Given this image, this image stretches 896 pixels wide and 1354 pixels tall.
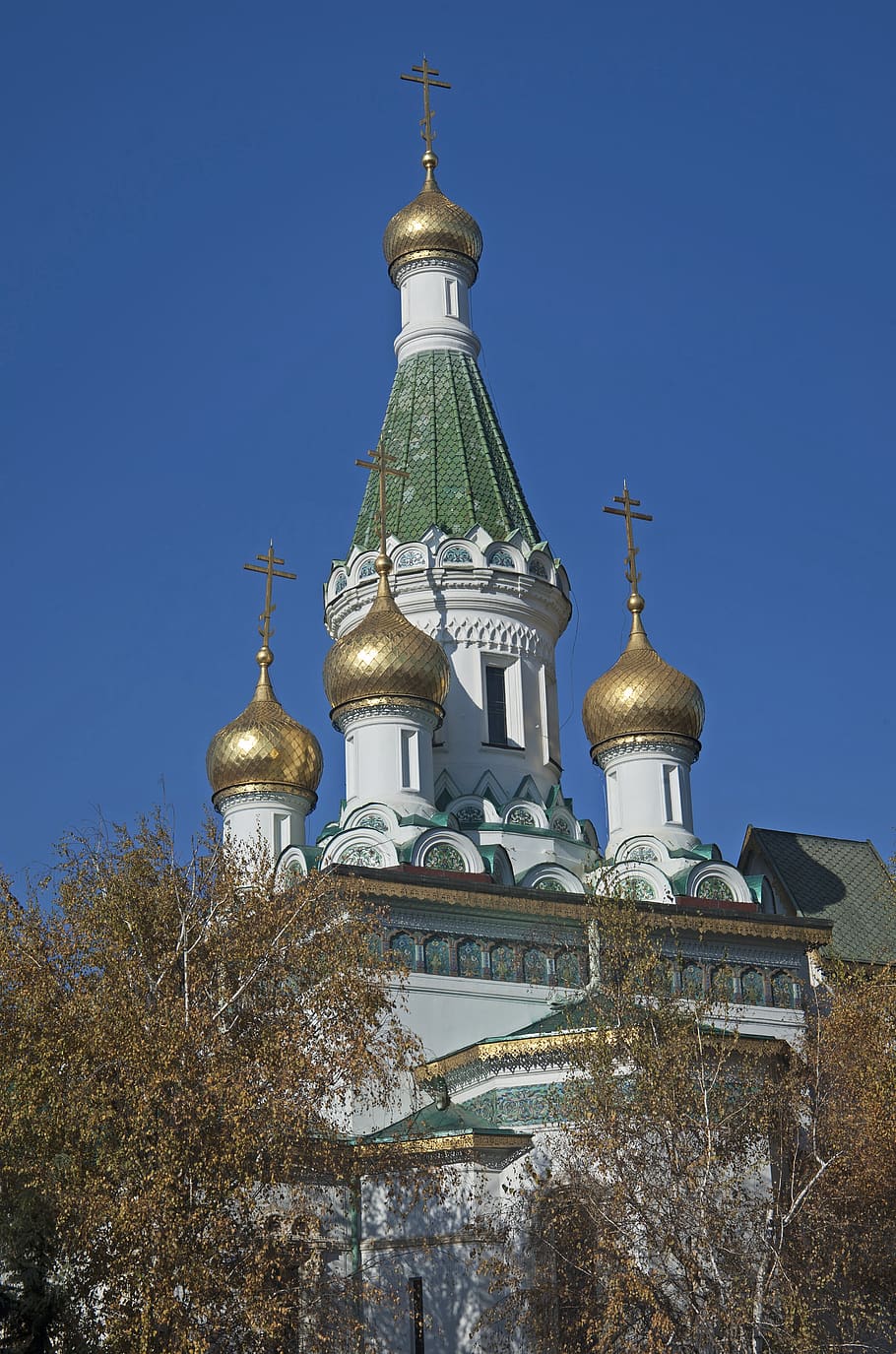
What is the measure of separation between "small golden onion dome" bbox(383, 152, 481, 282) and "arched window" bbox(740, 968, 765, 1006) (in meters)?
10.3

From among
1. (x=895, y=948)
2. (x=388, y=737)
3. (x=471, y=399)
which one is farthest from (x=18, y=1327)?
(x=471, y=399)

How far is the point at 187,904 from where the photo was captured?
1246 centimetres

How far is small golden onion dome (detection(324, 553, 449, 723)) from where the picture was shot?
62.9 feet

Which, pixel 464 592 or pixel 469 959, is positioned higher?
pixel 464 592

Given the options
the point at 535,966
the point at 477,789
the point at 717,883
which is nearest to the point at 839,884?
the point at 717,883

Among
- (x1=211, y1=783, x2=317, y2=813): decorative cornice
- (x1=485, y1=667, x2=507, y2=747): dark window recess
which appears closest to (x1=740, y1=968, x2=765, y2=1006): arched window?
(x1=485, y1=667, x2=507, y2=747): dark window recess

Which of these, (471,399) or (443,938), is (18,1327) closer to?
(443,938)

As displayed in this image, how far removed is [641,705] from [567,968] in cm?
341

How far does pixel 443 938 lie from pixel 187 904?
5.49 m

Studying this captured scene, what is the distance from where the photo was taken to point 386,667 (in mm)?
19172

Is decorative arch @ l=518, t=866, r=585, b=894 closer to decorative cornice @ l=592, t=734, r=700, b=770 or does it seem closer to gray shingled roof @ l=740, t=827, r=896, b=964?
decorative cornice @ l=592, t=734, r=700, b=770

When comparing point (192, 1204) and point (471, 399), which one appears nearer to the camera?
point (192, 1204)

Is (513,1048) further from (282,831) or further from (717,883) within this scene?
(282,831)

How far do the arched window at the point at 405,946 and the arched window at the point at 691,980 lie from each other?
290cm
